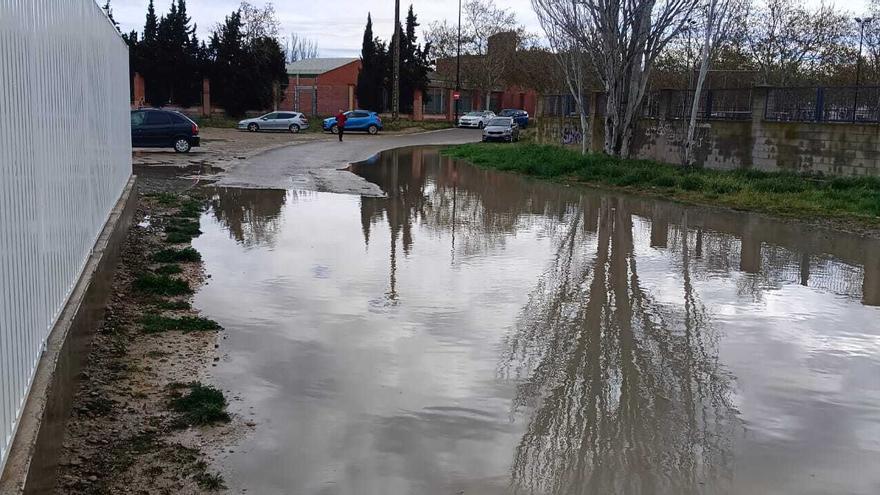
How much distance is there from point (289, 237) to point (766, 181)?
12.1 metres

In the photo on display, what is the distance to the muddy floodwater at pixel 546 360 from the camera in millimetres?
4953

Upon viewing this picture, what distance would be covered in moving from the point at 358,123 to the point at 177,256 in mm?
41082

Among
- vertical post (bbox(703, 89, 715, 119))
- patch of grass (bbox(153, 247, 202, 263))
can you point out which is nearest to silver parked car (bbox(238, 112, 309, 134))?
vertical post (bbox(703, 89, 715, 119))

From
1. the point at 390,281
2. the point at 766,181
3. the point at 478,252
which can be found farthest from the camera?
the point at 766,181

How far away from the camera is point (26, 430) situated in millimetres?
3895

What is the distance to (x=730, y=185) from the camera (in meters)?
19.4

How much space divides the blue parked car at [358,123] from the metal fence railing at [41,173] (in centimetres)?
4187

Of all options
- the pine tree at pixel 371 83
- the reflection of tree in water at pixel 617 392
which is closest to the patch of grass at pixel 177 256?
the reflection of tree in water at pixel 617 392

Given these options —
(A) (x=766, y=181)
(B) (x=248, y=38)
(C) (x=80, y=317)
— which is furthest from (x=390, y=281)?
(B) (x=248, y=38)

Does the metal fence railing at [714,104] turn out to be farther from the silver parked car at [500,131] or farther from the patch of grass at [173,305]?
the silver parked car at [500,131]

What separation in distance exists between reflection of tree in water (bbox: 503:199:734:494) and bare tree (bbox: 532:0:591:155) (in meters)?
18.3

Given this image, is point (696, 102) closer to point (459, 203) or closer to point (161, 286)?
point (459, 203)

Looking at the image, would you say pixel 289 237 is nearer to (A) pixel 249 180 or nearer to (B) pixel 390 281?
(B) pixel 390 281

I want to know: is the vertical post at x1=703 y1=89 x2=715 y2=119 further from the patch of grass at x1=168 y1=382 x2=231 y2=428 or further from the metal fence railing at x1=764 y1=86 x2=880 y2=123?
the patch of grass at x1=168 y1=382 x2=231 y2=428
